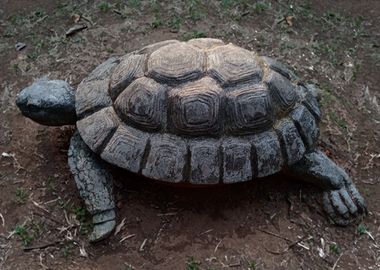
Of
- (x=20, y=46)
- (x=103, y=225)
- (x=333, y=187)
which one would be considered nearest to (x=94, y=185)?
(x=103, y=225)

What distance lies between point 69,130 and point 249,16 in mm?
2829

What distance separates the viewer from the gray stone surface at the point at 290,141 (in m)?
4.39

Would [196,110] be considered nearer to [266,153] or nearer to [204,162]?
[204,162]

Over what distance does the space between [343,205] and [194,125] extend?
1.52 meters

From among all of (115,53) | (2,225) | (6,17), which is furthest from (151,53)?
(6,17)

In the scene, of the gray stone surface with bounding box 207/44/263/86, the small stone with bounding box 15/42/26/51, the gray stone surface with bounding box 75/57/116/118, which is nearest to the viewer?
the gray stone surface with bounding box 207/44/263/86

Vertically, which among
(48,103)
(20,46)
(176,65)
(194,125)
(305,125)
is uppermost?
(176,65)

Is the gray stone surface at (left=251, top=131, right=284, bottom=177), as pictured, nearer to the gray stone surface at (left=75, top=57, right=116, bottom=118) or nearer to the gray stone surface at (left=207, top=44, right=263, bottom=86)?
the gray stone surface at (left=207, top=44, right=263, bottom=86)

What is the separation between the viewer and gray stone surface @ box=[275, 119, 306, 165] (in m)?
4.39

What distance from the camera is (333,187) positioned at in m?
4.70

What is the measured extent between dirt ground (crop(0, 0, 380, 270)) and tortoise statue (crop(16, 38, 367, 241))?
23 centimetres

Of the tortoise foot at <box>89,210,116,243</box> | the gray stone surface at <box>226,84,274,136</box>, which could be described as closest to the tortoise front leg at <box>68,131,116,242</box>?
the tortoise foot at <box>89,210,116,243</box>

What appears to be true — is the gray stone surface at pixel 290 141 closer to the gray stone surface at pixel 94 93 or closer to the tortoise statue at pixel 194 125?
the tortoise statue at pixel 194 125

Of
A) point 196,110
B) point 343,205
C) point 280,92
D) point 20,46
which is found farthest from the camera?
point 20,46
